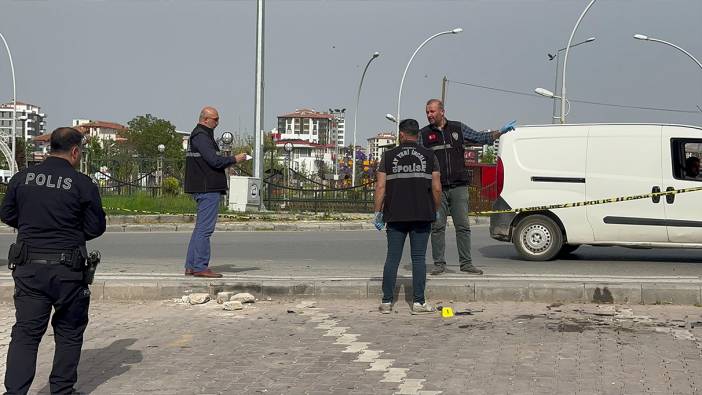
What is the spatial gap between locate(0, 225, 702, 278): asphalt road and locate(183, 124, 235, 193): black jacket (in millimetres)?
1605

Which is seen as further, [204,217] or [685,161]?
[685,161]

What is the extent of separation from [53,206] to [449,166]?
5064 mm

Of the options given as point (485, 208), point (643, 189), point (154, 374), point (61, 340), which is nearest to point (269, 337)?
point (154, 374)

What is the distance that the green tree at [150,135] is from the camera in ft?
264

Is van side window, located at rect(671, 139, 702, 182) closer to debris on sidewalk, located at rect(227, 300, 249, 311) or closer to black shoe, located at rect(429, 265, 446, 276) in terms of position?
black shoe, located at rect(429, 265, 446, 276)

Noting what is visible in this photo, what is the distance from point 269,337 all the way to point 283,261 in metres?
5.05

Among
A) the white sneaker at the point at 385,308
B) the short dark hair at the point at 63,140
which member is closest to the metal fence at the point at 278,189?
the white sneaker at the point at 385,308

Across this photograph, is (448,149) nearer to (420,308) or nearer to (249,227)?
(420,308)

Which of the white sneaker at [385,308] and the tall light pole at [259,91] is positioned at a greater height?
the tall light pole at [259,91]

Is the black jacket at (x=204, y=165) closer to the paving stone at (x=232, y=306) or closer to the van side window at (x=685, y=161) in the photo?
the paving stone at (x=232, y=306)

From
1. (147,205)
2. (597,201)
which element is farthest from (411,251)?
(147,205)

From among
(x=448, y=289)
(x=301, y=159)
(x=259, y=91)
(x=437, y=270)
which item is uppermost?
(x=301, y=159)

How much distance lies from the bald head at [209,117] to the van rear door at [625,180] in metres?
4.99

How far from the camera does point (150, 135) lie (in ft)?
271
